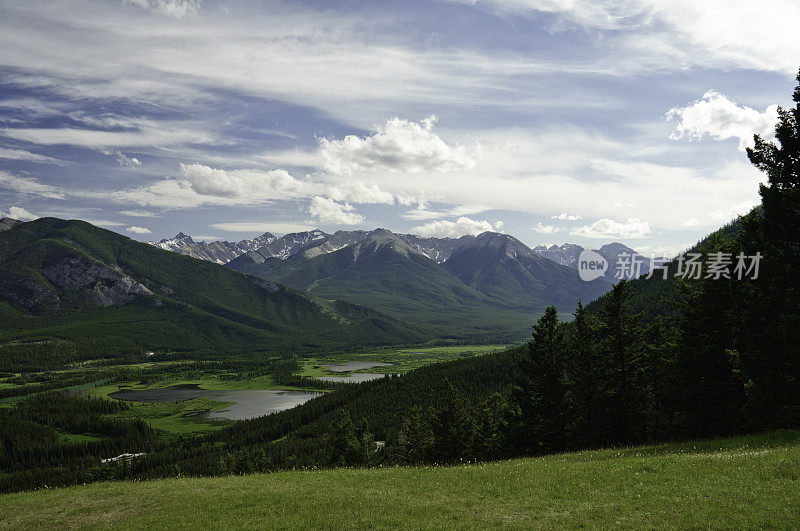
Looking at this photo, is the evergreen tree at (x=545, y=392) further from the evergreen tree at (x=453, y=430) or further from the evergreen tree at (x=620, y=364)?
the evergreen tree at (x=453, y=430)

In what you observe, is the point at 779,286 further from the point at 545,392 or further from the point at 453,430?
the point at 453,430

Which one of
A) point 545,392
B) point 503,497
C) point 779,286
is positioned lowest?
point 503,497

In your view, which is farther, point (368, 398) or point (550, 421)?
point (368, 398)

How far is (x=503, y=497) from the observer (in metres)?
23.1

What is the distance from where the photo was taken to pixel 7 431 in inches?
6649

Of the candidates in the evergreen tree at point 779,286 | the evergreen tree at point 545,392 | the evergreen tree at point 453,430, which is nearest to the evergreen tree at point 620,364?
the evergreen tree at point 545,392

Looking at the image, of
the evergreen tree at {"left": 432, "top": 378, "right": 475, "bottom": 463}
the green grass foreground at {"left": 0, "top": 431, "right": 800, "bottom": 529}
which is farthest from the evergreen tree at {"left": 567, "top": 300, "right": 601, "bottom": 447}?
the evergreen tree at {"left": 432, "top": 378, "right": 475, "bottom": 463}

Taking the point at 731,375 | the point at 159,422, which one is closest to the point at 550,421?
the point at 731,375

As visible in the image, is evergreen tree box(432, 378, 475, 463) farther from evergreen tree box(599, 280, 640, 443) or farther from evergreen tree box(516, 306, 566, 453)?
evergreen tree box(599, 280, 640, 443)

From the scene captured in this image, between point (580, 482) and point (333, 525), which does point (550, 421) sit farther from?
point (333, 525)

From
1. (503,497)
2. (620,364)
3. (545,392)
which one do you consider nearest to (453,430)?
(545,392)

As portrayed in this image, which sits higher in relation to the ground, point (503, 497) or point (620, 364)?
point (620, 364)

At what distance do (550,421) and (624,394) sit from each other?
25.5 feet

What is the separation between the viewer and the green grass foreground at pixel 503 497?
60.1 ft
